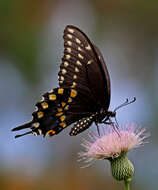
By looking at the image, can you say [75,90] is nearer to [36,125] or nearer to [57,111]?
[57,111]

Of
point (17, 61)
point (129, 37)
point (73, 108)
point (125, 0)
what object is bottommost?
point (73, 108)

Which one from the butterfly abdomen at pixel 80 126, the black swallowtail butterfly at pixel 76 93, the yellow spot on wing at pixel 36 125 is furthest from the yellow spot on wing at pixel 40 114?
the butterfly abdomen at pixel 80 126

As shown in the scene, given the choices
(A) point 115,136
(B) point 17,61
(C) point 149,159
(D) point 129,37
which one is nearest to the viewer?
(A) point 115,136

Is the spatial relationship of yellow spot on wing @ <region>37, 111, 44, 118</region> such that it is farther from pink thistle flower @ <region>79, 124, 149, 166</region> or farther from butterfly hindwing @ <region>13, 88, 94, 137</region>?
pink thistle flower @ <region>79, 124, 149, 166</region>

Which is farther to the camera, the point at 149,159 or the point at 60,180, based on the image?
the point at 60,180

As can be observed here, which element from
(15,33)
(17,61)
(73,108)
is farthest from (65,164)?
(73,108)

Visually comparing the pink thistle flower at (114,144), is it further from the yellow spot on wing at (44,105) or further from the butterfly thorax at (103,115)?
the yellow spot on wing at (44,105)

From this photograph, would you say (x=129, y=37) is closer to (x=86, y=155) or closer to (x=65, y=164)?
(x=65, y=164)

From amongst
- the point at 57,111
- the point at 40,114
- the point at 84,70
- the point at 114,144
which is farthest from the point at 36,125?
the point at 114,144
